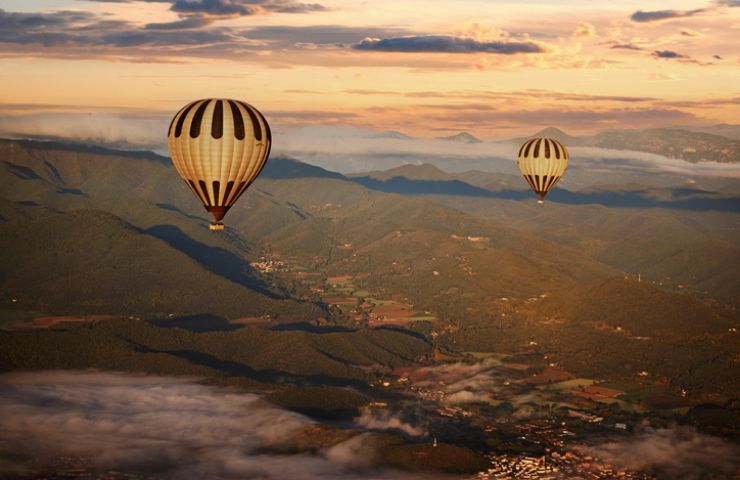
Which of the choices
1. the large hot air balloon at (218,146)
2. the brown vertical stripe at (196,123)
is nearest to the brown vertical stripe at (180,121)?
the large hot air balloon at (218,146)

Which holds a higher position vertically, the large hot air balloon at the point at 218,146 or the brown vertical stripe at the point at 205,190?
the large hot air balloon at the point at 218,146

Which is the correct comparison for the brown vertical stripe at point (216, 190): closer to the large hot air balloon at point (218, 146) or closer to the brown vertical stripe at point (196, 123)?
the large hot air balloon at point (218, 146)

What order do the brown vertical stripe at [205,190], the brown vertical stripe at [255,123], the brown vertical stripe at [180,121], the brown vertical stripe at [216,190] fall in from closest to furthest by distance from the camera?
the brown vertical stripe at [216,190] → the brown vertical stripe at [180,121] → the brown vertical stripe at [205,190] → the brown vertical stripe at [255,123]

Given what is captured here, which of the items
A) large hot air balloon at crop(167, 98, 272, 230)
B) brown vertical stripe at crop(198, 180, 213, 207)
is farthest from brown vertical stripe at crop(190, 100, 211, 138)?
brown vertical stripe at crop(198, 180, 213, 207)

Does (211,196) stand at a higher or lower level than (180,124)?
lower

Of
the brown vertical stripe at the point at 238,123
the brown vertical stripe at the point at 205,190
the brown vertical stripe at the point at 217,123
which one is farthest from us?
the brown vertical stripe at the point at 205,190

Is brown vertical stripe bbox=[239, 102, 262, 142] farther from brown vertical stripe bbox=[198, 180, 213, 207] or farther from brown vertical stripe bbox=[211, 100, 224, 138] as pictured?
brown vertical stripe bbox=[198, 180, 213, 207]

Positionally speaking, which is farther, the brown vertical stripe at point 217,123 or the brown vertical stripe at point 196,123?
the brown vertical stripe at point 196,123
